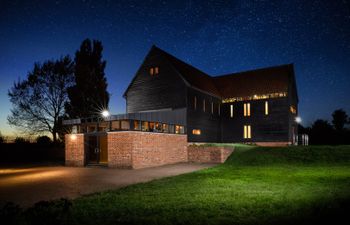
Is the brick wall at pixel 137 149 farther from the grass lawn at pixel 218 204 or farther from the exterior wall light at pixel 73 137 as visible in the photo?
the grass lawn at pixel 218 204

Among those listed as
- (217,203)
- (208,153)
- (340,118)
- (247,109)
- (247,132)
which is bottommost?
(208,153)

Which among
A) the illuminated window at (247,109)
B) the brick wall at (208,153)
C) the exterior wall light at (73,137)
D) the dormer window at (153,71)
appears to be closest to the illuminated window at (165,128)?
the brick wall at (208,153)

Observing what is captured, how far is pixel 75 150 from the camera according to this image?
69.9 feet

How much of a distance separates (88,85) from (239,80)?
19742 millimetres

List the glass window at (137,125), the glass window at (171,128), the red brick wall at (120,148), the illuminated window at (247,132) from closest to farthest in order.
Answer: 1. the red brick wall at (120,148)
2. the glass window at (137,125)
3. the glass window at (171,128)
4. the illuminated window at (247,132)

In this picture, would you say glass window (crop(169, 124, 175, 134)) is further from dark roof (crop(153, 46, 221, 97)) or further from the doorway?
dark roof (crop(153, 46, 221, 97))

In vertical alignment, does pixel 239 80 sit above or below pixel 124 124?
above

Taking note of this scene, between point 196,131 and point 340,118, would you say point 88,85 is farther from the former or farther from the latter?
point 340,118

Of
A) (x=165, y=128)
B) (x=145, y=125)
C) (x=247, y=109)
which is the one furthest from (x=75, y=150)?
(x=247, y=109)

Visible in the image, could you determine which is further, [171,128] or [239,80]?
[239,80]

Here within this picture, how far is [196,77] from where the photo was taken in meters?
30.8

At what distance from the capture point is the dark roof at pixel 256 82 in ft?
101

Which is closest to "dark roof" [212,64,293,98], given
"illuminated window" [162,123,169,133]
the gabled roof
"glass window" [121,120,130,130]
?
the gabled roof

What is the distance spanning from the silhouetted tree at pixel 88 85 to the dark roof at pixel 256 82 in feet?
52.4
